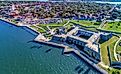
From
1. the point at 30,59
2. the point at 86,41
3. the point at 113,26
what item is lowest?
the point at 113,26

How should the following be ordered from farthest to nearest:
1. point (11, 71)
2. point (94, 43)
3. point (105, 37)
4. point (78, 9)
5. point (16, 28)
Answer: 1. point (78, 9)
2. point (16, 28)
3. point (105, 37)
4. point (94, 43)
5. point (11, 71)

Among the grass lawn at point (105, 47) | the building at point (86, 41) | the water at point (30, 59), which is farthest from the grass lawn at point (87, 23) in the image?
the water at point (30, 59)

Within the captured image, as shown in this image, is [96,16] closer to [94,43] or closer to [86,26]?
[86,26]

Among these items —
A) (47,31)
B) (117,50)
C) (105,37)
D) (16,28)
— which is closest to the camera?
(117,50)

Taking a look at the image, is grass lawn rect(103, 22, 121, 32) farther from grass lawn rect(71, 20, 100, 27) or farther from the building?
the building

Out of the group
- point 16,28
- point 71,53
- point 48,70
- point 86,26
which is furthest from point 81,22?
point 48,70

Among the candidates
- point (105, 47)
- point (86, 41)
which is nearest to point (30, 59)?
point (86, 41)

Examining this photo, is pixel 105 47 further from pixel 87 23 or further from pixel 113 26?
pixel 87 23

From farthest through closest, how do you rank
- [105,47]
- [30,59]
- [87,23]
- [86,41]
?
[87,23] → [86,41] → [105,47] → [30,59]
